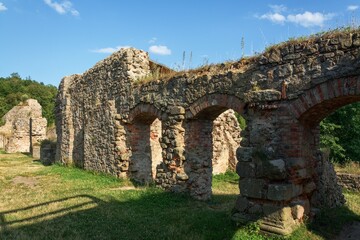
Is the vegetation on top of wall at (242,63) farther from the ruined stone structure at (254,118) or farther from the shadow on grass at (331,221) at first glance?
the shadow on grass at (331,221)

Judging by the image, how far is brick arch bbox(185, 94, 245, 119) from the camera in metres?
7.16

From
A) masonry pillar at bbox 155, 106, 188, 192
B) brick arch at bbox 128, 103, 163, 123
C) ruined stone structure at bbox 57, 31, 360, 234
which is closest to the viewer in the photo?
ruined stone structure at bbox 57, 31, 360, 234

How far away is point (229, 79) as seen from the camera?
729 cm

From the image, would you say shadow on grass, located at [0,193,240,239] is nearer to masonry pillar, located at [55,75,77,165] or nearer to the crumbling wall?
the crumbling wall

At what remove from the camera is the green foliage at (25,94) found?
46.2 m

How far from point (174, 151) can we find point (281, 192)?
146 inches

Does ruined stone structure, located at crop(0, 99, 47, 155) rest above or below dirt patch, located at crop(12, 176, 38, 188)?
above

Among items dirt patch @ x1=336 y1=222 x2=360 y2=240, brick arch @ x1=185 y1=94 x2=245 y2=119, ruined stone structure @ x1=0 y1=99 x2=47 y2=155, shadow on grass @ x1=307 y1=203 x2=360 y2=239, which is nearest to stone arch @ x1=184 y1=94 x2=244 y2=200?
brick arch @ x1=185 y1=94 x2=245 y2=119

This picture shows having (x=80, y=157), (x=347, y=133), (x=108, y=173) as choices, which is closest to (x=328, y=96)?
(x=108, y=173)

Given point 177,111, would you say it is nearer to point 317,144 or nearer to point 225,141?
point 317,144

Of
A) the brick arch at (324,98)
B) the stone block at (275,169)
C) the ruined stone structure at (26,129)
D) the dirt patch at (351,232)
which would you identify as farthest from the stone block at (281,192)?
the ruined stone structure at (26,129)

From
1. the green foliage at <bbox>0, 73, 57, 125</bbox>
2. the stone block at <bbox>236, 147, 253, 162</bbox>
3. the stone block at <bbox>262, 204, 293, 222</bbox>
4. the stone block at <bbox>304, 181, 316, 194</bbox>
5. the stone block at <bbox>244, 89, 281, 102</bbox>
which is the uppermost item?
the green foliage at <bbox>0, 73, 57, 125</bbox>

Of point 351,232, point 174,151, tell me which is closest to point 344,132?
point 174,151

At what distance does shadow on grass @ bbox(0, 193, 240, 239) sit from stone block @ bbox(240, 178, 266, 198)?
700mm
